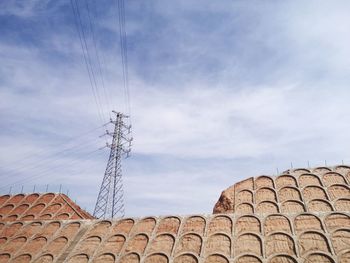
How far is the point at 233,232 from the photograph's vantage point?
17031 millimetres

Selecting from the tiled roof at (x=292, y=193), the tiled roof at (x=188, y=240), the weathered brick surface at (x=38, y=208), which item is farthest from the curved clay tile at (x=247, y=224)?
the weathered brick surface at (x=38, y=208)

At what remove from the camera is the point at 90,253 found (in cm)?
1800

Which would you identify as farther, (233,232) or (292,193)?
(292,193)

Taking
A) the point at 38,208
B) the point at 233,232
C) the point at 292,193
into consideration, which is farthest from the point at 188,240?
the point at 38,208

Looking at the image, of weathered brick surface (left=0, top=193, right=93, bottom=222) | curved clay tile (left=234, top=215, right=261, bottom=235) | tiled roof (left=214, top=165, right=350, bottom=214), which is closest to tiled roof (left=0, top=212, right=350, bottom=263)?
curved clay tile (left=234, top=215, right=261, bottom=235)

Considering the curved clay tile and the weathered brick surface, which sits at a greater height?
the weathered brick surface

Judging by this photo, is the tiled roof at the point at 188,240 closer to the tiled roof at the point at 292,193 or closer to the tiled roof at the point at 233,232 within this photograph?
the tiled roof at the point at 233,232

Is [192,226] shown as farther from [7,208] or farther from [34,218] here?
[7,208]

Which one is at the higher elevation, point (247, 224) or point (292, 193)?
point (292, 193)

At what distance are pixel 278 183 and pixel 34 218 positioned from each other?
19.1 m

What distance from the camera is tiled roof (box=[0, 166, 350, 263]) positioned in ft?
49.8

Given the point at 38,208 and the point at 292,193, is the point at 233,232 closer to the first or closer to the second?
the point at 292,193

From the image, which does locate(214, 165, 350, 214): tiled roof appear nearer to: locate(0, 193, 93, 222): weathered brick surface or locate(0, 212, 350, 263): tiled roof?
locate(0, 212, 350, 263): tiled roof

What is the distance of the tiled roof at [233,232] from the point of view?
15.2 m
